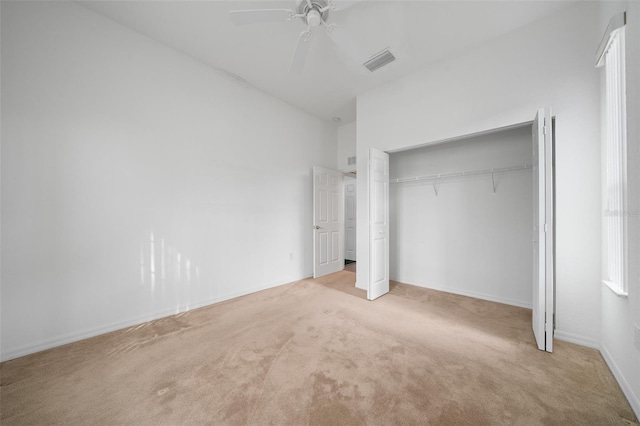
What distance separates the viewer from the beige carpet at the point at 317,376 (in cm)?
142

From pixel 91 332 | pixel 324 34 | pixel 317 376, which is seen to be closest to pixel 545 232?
pixel 317 376

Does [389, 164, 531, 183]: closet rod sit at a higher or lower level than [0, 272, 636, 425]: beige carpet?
higher

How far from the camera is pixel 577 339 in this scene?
2.16m

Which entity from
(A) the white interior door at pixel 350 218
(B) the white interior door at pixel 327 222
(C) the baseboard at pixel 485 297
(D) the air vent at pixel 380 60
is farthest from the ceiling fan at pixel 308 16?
→ (A) the white interior door at pixel 350 218

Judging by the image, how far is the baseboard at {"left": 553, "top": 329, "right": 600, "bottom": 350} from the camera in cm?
209

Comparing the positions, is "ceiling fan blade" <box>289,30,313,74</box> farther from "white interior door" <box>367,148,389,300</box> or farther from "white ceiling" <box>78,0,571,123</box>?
"white interior door" <box>367,148,389,300</box>

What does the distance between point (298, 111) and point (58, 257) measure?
384 centimetres

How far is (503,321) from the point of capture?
2.60m

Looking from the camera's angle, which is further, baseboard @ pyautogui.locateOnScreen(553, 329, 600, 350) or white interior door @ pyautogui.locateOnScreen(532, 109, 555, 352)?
baseboard @ pyautogui.locateOnScreen(553, 329, 600, 350)

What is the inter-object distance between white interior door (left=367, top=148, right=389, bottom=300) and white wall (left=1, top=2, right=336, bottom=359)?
5.85ft

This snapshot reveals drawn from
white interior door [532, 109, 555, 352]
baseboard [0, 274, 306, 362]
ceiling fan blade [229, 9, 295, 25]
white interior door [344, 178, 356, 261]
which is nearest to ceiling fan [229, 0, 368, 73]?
ceiling fan blade [229, 9, 295, 25]

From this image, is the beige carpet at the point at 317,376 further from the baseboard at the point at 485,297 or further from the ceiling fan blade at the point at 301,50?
the ceiling fan blade at the point at 301,50

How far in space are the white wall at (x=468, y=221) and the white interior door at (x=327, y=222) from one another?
3.92ft

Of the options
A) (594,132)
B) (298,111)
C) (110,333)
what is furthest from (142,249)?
(594,132)
